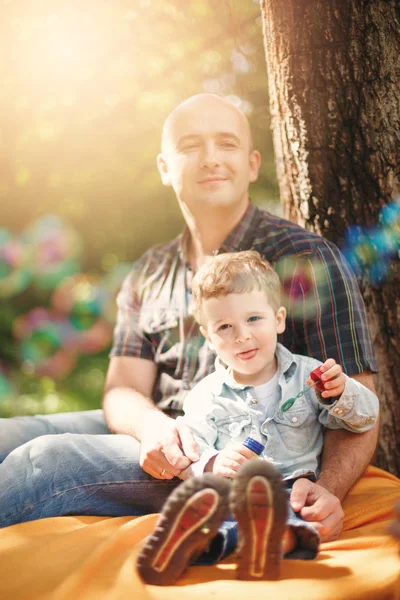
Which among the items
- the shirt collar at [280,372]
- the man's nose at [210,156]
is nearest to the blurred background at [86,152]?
the man's nose at [210,156]

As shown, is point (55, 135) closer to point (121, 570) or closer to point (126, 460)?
point (126, 460)

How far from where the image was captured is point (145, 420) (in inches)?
75.6

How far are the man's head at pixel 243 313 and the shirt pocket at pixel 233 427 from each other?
0.36ft

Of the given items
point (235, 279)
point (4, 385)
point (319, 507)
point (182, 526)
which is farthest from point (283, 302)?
point (4, 385)

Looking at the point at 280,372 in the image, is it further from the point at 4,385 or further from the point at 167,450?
the point at 4,385

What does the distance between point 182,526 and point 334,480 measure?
1.90ft

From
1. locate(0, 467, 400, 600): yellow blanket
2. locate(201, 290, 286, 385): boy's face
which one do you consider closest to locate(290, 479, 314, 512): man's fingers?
locate(0, 467, 400, 600): yellow blanket

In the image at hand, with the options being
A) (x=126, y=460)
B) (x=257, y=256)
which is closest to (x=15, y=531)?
(x=126, y=460)

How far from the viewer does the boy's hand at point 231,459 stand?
1498 mm

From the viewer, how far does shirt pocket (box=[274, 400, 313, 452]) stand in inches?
66.8

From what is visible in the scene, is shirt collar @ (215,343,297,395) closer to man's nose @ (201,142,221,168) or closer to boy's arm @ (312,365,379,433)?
boy's arm @ (312,365,379,433)

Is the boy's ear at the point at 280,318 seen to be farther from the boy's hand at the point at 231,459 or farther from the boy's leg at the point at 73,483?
the boy's leg at the point at 73,483

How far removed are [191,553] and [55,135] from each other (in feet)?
9.92

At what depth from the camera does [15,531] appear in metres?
1.59
